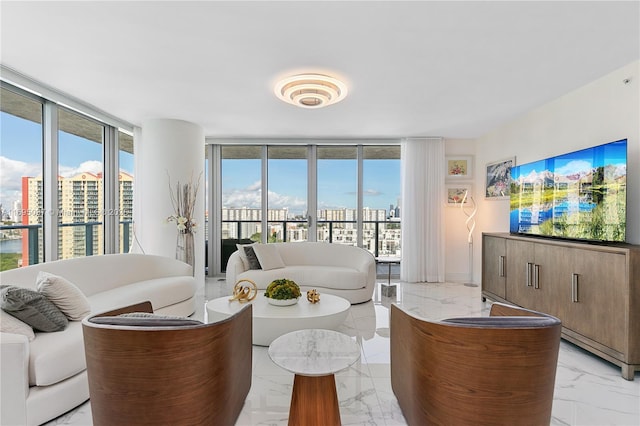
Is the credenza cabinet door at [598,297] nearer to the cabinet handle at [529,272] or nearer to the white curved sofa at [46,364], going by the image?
the cabinet handle at [529,272]

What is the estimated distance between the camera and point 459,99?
147 inches

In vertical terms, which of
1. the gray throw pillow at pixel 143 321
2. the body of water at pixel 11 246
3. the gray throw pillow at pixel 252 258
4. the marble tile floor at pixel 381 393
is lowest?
the marble tile floor at pixel 381 393

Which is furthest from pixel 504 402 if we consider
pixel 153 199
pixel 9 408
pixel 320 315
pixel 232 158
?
pixel 232 158

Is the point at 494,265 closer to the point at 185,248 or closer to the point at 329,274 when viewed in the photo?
the point at 329,274

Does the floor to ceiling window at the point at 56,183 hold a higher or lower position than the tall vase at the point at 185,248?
higher

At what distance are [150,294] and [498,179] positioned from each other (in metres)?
4.95

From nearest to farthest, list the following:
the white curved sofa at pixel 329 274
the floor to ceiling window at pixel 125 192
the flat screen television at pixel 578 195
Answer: the flat screen television at pixel 578 195 → the white curved sofa at pixel 329 274 → the floor to ceiling window at pixel 125 192

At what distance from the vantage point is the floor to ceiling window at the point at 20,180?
3135 millimetres

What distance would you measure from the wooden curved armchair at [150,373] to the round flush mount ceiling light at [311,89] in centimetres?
242

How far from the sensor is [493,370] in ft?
4.42

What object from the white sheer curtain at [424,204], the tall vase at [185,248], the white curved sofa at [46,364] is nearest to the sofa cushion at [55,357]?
the white curved sofa at [46,364]

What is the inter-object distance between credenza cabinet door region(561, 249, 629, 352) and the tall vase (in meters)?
4.18

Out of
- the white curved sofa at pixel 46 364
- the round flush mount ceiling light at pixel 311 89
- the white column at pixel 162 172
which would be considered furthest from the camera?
the white column at pixel 162 172

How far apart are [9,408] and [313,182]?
4723 millimetres
